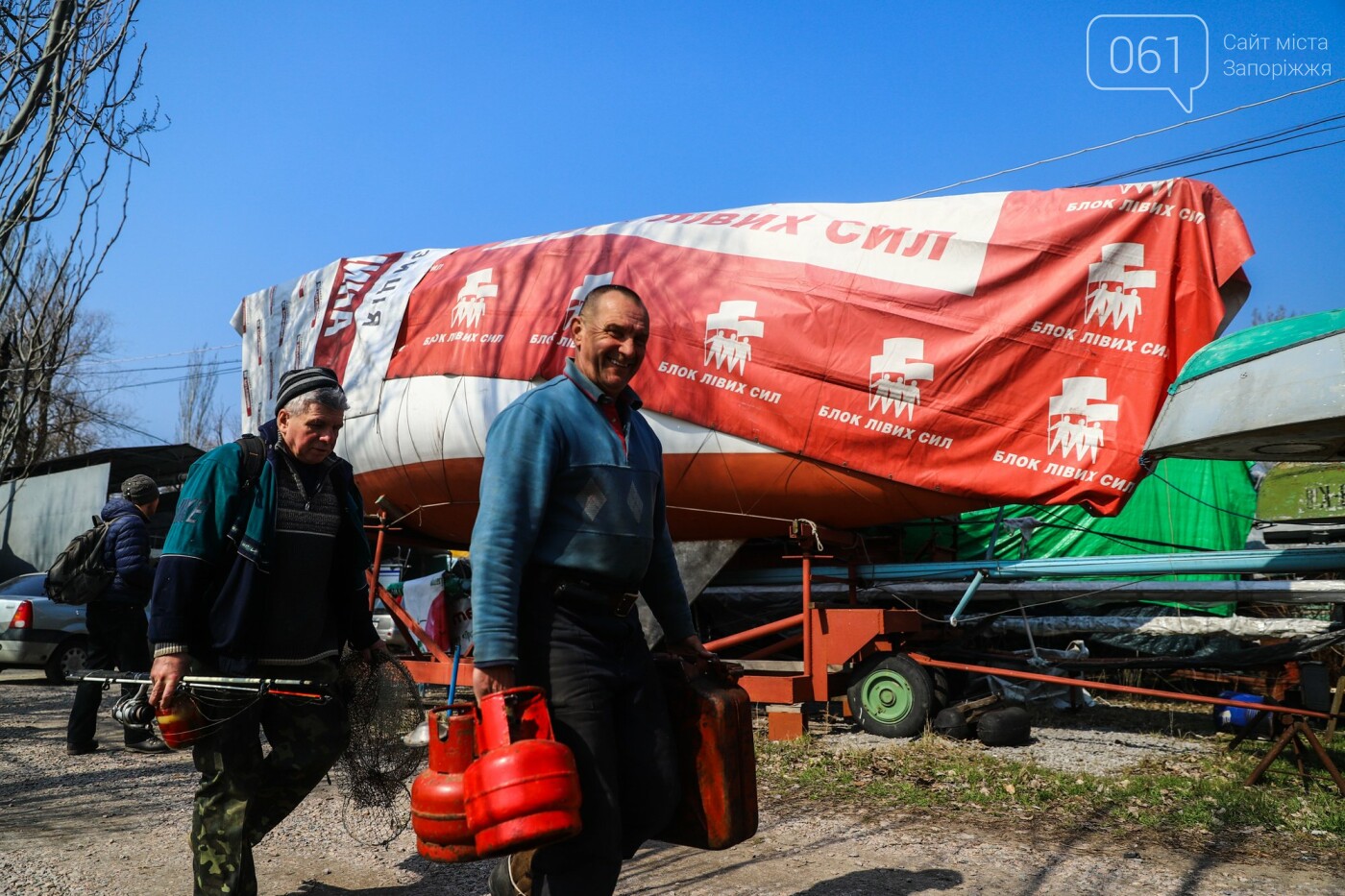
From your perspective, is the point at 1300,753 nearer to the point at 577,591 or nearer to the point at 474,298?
the point at 577,591

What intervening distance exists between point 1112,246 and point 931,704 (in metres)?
3.16

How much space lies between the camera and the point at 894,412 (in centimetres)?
682

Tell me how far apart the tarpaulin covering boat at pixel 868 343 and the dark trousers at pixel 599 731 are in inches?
172

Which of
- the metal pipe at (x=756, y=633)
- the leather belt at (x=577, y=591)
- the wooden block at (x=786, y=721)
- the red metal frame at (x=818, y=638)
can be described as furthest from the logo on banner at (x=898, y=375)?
the leather belt at (x=577, y=591)

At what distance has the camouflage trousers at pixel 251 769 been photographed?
3252mm

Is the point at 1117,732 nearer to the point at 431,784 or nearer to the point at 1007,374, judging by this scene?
the point at 1007,374

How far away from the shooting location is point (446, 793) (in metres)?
2.57

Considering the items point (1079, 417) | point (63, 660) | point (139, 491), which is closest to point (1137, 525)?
point (1079, 417)

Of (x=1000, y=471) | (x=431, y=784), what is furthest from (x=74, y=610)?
(x=431, y=784)

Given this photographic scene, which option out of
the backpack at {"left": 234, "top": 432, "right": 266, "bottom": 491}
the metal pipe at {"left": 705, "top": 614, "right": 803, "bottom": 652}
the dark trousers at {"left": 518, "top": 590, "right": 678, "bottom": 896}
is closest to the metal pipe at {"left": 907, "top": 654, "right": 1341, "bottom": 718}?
the metal pipe at {"left": 705, "top": 614, "right": 803, "bottom": 652}

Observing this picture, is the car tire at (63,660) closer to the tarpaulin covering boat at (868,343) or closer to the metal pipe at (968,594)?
the tarpaulin covering boat at (868,343)

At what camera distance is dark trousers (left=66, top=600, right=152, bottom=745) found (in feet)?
22.2

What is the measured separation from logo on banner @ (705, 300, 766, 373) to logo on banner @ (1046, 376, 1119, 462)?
6.55 feet

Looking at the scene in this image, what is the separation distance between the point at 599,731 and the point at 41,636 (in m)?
12.2
